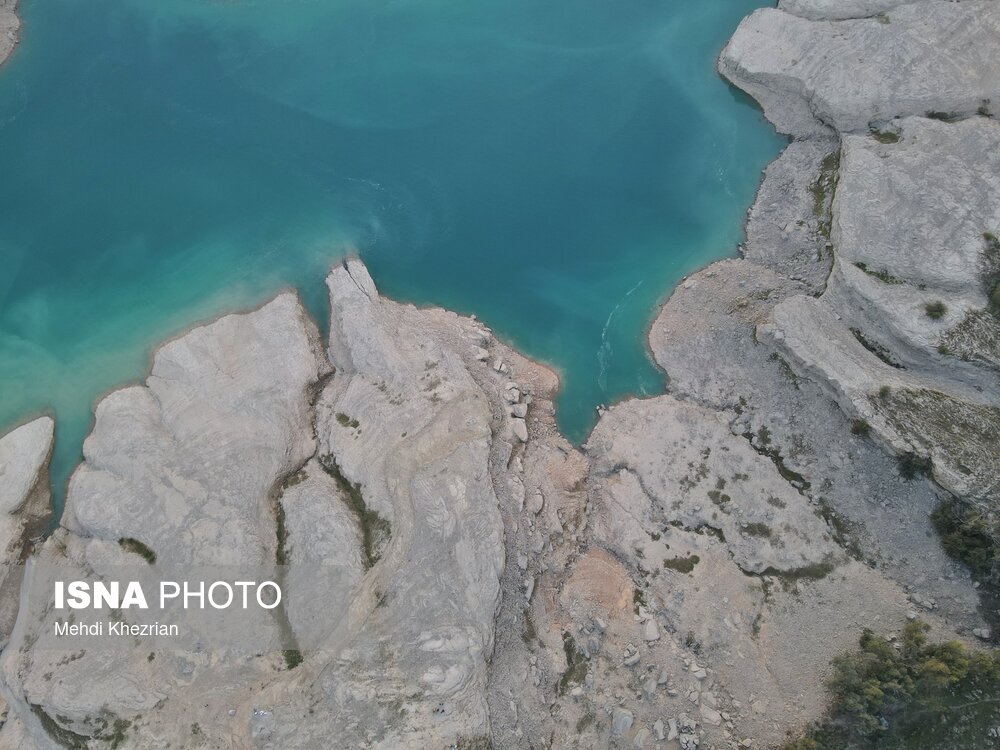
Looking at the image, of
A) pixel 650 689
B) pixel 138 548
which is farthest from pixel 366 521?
pixel 650 689

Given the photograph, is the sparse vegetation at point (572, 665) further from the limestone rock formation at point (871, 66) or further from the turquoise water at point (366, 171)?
the limestone rock formation at point (871, 66)

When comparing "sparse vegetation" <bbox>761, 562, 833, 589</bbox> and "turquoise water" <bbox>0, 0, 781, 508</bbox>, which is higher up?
"turquoise water" <bbox>0, 0, 781, 508</bbox>

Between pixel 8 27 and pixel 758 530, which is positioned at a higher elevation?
pixel 8 27

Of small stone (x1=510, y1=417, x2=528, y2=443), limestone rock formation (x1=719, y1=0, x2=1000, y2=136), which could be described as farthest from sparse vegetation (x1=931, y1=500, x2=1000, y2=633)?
limestone rock formation (x1=719, y1=0, x2=1000, y2=136)

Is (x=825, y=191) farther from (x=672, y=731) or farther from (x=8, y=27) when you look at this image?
(x=8, y=27)

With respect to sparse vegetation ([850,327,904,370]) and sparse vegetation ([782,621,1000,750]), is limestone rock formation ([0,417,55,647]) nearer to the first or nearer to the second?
sparse vegetation ([782,621,1000,750])
